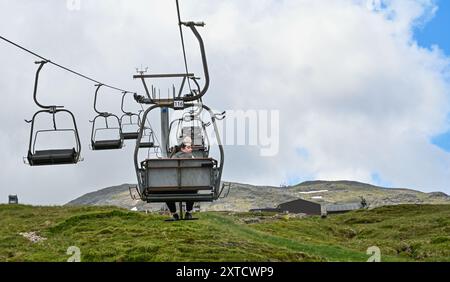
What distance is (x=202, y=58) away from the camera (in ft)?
47.1

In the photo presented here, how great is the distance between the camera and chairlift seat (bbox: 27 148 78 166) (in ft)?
64.0

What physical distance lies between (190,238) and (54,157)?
3403cm

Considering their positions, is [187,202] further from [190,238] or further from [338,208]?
[338,208]

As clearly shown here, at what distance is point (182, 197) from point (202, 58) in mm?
4161

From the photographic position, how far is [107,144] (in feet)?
98.2

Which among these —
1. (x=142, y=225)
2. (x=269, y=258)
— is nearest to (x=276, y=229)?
(x=142, y=225)

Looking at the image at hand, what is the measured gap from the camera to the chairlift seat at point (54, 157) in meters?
19.5

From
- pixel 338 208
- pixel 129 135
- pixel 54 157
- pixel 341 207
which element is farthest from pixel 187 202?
pixel 341 207

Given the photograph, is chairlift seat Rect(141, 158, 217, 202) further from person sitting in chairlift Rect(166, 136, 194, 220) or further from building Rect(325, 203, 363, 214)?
building Rect(325, 203, 363, 214)

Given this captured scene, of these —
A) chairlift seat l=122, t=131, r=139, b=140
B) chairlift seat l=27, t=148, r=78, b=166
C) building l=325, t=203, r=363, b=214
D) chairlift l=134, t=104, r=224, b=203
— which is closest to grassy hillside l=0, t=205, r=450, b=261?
chairlift seat l=122, t=131, r=139, b=140
